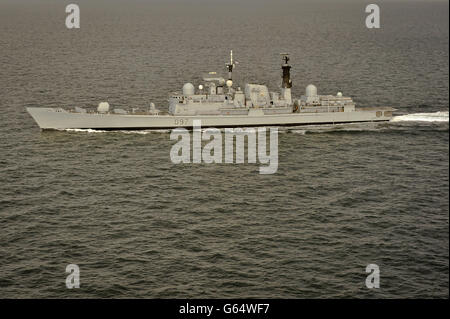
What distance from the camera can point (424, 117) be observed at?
82.2 metres

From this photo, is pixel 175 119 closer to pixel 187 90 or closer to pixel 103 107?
pixel 187 90

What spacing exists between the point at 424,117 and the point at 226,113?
94.9 feet

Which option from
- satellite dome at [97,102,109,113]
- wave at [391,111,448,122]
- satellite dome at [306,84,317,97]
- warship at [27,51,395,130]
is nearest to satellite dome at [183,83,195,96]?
warship at [27,51,395,130]

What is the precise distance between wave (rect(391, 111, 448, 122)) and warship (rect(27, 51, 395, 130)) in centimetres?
157

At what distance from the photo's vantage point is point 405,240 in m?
45.7

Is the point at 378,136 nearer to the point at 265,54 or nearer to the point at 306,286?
the point at 306,286

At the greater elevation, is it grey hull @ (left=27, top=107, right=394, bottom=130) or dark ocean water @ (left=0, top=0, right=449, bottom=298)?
grey hull @ (left=27, top=107, right=394, bottom=130)

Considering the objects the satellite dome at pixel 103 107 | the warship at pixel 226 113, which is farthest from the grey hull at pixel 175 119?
the satellite dome at pixel 103 107

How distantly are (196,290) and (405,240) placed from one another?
18042 mm

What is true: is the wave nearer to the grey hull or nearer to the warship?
the warship

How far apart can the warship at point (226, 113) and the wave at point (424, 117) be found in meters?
1.57

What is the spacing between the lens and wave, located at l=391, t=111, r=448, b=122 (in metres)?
Result: 82.0

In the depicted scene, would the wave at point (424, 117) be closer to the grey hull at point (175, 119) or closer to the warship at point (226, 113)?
the warship at point (226, 113)
